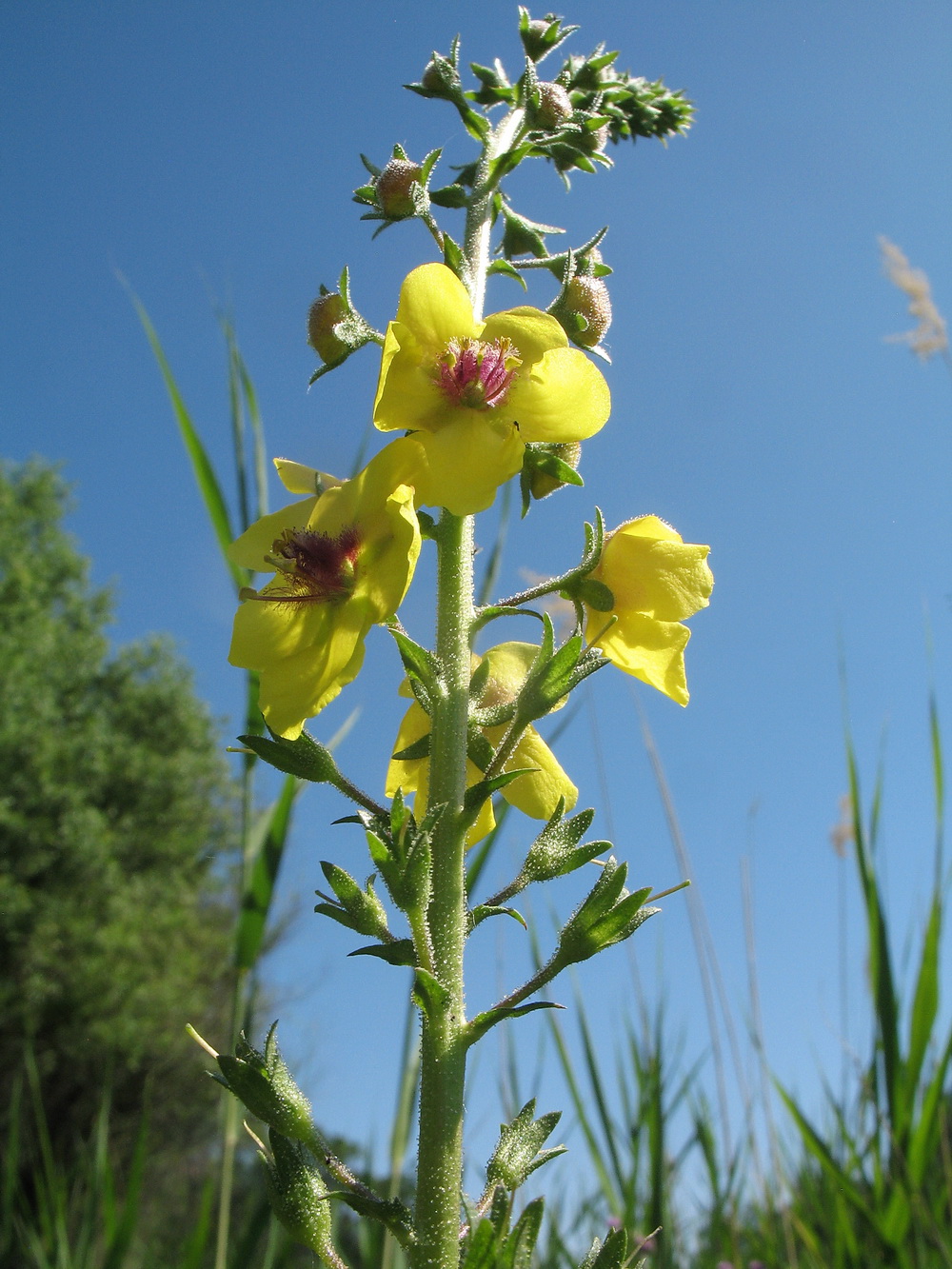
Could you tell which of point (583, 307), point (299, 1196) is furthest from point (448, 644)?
point (299, 1196)

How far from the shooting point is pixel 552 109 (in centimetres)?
220

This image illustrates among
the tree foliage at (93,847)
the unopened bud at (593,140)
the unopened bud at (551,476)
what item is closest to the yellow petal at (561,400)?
the unopened bud at (551,476)

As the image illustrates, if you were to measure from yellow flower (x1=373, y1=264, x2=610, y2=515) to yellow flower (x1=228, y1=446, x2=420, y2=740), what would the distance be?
0.34 feet

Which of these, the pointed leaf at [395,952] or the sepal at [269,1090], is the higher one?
the pointed leaf at [395,952]

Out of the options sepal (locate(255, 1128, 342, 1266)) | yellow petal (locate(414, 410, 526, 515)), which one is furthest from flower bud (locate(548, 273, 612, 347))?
sepal (locate(255, 1128, 342, 1266))

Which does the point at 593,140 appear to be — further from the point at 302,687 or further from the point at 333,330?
the point at 302,687

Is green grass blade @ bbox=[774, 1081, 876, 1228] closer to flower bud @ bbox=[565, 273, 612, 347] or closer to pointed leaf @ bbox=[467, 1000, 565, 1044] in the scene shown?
pointed leaf @ bbox=[467, 1000, 565, 1044]

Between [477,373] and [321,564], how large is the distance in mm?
479

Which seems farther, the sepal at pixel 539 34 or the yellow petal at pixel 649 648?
the sepal at pixel 539 34

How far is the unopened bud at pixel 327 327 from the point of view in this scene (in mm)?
1894

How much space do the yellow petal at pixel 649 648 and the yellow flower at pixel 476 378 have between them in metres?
0.40

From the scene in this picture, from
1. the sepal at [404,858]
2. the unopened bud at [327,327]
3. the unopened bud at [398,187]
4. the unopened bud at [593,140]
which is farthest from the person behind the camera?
the unopened bud at [593,140]

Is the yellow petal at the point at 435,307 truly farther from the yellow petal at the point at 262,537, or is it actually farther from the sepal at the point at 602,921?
the sepal at the point at 602,921

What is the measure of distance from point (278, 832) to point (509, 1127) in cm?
92
